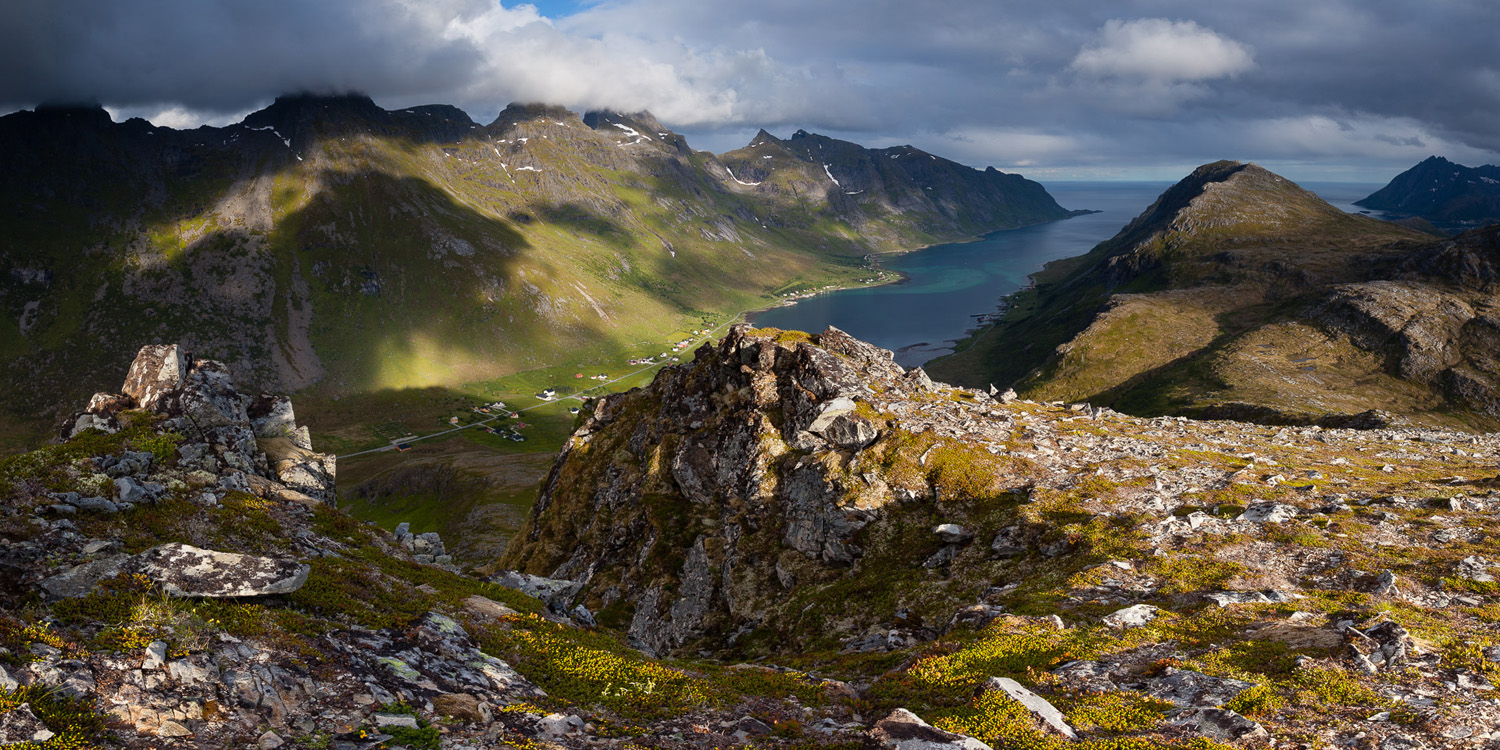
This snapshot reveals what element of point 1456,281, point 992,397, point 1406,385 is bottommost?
point 1406,385

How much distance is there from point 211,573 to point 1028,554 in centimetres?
3421

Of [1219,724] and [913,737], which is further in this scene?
[1219,724]

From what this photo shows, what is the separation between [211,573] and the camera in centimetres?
1642

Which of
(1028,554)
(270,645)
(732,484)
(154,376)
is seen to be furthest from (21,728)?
(732,484)

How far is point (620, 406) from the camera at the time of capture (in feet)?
239

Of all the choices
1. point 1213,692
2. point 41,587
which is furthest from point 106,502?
point 1213,692

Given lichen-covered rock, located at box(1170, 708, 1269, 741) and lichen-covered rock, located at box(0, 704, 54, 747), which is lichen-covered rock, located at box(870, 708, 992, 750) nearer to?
lichen-covered rock, located at box(1170, 708, 1269, 741)

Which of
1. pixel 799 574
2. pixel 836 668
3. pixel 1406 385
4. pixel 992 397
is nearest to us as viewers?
pixel 836 668

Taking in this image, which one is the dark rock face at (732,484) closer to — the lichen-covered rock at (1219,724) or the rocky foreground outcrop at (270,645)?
the rocky foreground outcrop at (270,645)

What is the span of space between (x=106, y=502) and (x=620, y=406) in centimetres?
5294

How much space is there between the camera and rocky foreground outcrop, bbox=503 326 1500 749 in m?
17.7

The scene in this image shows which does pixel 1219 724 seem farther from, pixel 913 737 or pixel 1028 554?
pixel 1028 554

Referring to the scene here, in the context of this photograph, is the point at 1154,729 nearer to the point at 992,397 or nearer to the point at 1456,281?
the point at 992,397

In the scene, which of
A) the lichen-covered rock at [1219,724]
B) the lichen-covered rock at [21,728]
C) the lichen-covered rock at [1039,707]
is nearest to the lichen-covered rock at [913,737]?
the lichen-covered rock at [1039,707]
